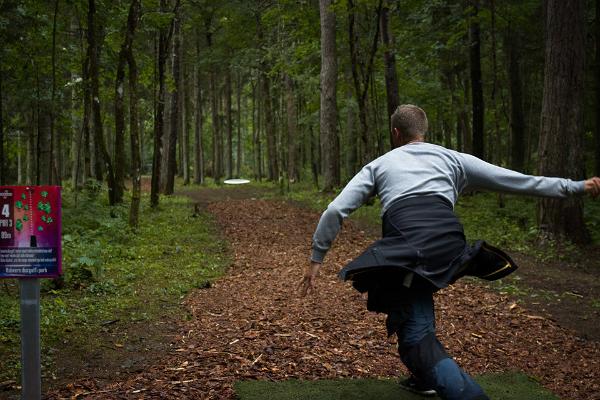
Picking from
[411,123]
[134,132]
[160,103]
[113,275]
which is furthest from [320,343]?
[160,103]

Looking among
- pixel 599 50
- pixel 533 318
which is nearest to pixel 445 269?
pixel 533 318

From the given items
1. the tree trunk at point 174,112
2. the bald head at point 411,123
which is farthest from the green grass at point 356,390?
the tree trunk at point 174,112

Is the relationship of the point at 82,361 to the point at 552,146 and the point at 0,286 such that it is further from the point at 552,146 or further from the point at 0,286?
the point at 552,146

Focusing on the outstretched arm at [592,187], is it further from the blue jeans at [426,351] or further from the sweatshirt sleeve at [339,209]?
the sweatshirt sleeve at [339,209]

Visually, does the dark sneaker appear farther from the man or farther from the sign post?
the sign post

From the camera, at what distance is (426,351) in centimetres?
340

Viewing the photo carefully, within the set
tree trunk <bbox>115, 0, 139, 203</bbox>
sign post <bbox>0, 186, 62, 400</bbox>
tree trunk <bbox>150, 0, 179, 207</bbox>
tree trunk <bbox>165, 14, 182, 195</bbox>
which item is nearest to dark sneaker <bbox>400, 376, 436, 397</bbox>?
sign post <bbox>0, 186, 62, 400</bbox>

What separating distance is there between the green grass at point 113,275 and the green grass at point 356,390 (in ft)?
6.95

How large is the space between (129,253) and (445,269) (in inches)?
336

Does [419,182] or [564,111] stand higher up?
[564,111]

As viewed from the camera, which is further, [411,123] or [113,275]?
Result: [113,275]

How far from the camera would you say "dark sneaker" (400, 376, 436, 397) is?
4.34 m

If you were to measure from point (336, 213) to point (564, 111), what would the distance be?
9.12 m

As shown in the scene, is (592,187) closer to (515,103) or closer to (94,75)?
(94,75)
